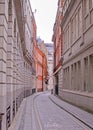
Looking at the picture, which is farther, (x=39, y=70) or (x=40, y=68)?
(x=40, y=68)

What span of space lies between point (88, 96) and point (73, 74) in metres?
9.80

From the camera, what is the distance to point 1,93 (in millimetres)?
10422

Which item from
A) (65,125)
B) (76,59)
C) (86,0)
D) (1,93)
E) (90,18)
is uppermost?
(86,0)

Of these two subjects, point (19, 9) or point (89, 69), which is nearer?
point (19, 9)

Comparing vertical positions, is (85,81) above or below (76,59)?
below

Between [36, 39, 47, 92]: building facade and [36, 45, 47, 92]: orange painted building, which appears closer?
[36, 45, 47, 92]: orange painted building

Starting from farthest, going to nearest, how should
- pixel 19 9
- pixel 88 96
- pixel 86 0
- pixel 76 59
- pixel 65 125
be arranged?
pixel 76 59
pixel 86 0
pixel 88 96
pixel 19 9
pixel 65 125

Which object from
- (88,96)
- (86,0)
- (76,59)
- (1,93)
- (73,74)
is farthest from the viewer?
(73,74)

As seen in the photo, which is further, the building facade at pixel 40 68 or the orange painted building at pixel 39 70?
the building facade at pixel 40 68

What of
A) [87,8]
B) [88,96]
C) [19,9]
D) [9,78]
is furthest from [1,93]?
[87,8]

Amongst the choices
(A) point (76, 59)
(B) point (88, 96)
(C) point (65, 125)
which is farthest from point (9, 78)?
(A) point (76, 59)

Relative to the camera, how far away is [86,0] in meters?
24.5

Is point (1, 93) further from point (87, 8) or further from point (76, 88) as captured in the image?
point (76, 88)

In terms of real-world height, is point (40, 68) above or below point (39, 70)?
above
